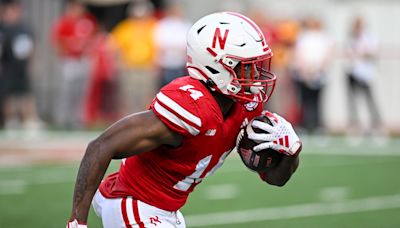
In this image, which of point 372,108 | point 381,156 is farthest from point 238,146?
point 372,108

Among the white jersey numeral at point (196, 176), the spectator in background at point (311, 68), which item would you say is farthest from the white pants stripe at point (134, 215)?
the spectator in background at point (311, 68)

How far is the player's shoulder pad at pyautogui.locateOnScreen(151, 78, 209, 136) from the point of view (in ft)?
14.2

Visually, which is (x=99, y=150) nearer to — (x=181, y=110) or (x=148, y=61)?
(x=181, y=110)

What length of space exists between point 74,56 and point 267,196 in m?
6.42

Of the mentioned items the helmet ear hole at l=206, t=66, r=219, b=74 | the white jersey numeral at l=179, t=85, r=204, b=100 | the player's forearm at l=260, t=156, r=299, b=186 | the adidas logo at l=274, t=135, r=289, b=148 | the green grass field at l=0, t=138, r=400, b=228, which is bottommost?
the green grass field at l=0, t=138, r=400, b=228

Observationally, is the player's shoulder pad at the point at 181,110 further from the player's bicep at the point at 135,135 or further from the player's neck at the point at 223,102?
the player's neck at the point at 223,102

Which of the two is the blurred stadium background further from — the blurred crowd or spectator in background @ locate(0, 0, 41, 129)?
spectator in background @ locate(0, 0, 41, 129)

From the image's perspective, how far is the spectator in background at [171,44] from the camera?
14344 mm

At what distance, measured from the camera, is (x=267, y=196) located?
9.08 m

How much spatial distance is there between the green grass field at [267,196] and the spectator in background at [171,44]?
305cm

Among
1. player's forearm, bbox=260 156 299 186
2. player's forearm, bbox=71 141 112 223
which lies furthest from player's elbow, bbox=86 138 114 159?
player's forearm, bbox=260 156 299 186

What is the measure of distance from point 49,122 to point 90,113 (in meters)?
0.75

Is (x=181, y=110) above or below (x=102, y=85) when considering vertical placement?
above

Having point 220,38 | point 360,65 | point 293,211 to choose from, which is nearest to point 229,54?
point 220,38
